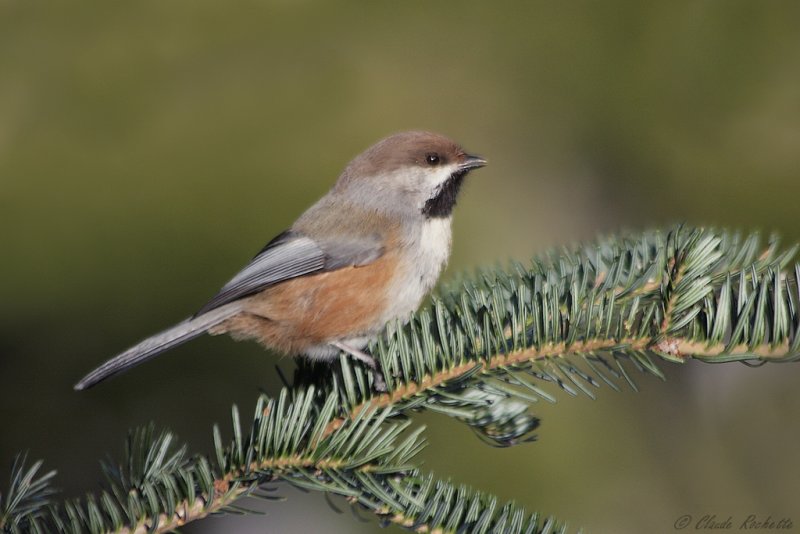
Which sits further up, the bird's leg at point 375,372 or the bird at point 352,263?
the bird at point 352,263

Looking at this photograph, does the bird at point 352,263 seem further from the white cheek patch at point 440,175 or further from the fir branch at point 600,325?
the fir branch at point 600,325

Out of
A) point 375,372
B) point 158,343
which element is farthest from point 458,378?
point 158,343

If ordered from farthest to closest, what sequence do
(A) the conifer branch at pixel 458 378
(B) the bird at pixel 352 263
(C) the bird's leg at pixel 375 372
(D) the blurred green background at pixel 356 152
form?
(D) the blurred green background at pixel 356 152 → (B) the bird at pixel 352 263 → (C) the bird's leg at pixel 375 372 → (A) the conifer branch at pixel 458 378

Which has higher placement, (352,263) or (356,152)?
(356,152)

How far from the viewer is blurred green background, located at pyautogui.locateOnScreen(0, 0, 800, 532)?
266 centimetres

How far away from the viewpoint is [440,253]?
2.68 metres

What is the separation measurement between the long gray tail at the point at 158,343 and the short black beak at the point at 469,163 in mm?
1007

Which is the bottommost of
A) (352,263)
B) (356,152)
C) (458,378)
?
(458,378)

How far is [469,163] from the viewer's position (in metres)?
2.92

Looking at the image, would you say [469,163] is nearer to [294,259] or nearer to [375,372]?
[294,259]

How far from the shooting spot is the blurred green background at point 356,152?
266cm

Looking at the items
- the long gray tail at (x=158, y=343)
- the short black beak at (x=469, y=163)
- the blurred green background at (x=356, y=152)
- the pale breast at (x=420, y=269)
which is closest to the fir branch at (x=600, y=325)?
the pale breast at (x=420, y=269)

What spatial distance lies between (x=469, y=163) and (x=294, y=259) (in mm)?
783

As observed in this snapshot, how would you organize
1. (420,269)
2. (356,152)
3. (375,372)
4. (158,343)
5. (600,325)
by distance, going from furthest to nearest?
1. (356,152)
2. (420,269)
3. (158,343)
4. (375,372)
5. (600,325)
